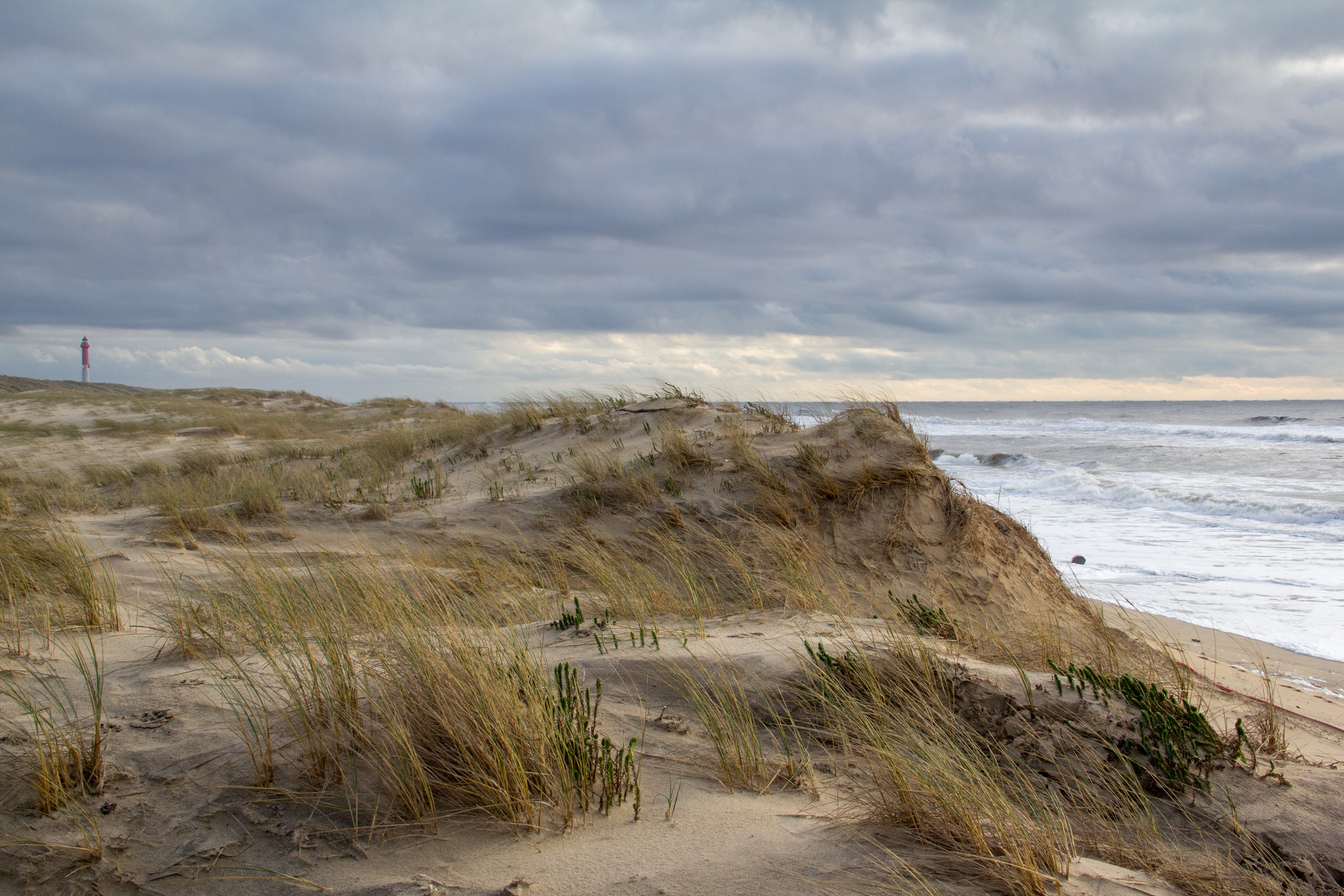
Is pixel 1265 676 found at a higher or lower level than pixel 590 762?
lower

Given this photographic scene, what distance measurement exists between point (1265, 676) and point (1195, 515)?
11811 millimetres

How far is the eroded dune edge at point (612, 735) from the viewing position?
78.1 inches

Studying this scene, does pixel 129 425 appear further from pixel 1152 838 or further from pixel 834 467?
pixel 1152 838

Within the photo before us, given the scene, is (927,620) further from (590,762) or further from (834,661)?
(590,762)

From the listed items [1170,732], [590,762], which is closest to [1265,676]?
[1170,732]

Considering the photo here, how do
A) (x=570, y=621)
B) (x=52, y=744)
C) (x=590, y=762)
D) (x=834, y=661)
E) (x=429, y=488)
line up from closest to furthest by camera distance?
(x=52, y=744), (x=590, y=762), (x=834, y=661), (x=570, y=621), (x=429, y=488)

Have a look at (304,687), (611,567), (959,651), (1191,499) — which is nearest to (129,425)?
(611,567)

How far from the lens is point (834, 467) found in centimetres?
670

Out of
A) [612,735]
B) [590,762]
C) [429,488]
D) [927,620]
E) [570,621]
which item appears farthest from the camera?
[429,488]

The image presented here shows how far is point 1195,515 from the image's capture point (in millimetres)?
13461

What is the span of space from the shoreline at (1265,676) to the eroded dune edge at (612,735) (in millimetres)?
88

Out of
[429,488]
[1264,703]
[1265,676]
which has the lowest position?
[1264,703]

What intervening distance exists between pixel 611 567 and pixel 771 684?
207 cm

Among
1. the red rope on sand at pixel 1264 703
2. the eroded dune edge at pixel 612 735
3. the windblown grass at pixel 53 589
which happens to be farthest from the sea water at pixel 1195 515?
the windblown grass at pixel 53 589
